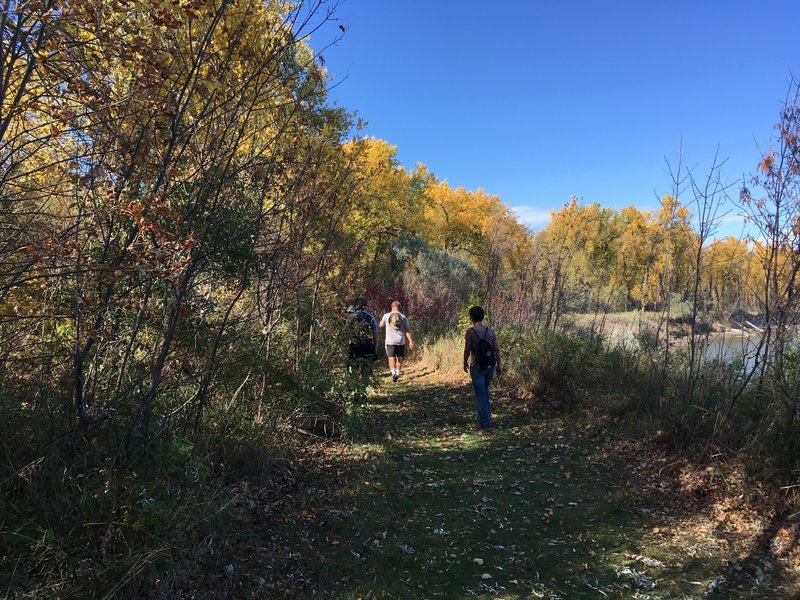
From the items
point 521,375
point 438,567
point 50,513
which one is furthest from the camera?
point 521,375

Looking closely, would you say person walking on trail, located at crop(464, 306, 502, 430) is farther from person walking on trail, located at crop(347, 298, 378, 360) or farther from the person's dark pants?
person walking on trail, located at crop(347, 298, 378, 360)

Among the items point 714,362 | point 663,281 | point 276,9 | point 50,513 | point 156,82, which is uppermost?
point 276,9

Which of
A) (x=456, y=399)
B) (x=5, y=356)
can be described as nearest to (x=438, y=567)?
(x=5, y=356)

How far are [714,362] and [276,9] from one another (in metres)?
6.57

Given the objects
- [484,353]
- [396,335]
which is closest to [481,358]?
[484,353]

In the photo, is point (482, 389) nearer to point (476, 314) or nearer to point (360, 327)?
point (476, 314)

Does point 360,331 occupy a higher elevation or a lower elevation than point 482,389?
higher

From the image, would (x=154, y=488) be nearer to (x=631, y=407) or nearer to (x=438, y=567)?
(x=438, y=567)

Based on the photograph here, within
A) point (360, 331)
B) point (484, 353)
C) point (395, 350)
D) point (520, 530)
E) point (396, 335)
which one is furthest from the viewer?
point (395, 350)

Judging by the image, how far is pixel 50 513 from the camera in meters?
2.68

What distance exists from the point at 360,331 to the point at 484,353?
226 centimetres

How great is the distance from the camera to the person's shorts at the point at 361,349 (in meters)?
8.16

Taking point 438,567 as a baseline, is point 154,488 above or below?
above

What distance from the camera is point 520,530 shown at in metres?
4.31
